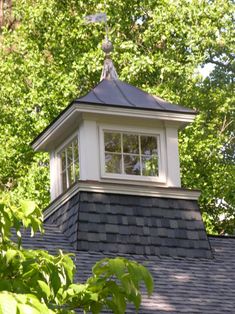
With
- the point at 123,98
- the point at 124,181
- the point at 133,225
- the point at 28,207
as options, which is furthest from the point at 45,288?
the point at 123,98

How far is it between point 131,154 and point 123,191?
698 mm

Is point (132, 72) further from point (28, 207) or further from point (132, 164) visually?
point (28, 207)

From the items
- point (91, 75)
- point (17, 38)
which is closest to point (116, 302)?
point (91, 75)

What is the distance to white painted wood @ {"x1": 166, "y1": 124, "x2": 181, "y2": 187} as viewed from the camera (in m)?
13.3

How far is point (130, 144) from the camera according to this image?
13.2 m

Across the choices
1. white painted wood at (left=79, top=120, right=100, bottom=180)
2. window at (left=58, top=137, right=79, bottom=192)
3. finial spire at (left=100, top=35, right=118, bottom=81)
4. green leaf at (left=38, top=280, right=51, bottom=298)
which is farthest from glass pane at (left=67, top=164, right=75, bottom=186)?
green leaf at (left=38, top=280, right=51, bottom=298)

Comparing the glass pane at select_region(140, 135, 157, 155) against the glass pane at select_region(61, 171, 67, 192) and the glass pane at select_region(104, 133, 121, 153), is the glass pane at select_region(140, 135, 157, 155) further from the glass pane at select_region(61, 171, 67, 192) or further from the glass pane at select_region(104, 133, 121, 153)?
the glass pane at select_region(61, 171, 67, 192)

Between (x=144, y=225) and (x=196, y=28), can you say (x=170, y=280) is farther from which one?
(x=196, y=28)

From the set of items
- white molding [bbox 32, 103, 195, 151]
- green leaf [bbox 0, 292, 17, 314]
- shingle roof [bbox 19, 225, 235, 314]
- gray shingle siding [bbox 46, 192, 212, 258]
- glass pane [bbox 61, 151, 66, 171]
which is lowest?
green leaf [bbox 0, 292, 17, 314]

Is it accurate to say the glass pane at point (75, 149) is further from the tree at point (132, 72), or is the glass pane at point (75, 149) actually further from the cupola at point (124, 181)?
the tree at point (132, 72)

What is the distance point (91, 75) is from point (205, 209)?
14.2 ft

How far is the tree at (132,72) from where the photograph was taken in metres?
22.6

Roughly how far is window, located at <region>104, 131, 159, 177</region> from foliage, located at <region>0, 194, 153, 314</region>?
7712 millimetres

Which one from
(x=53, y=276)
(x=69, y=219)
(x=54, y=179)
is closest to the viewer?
(x=53, y=276)
